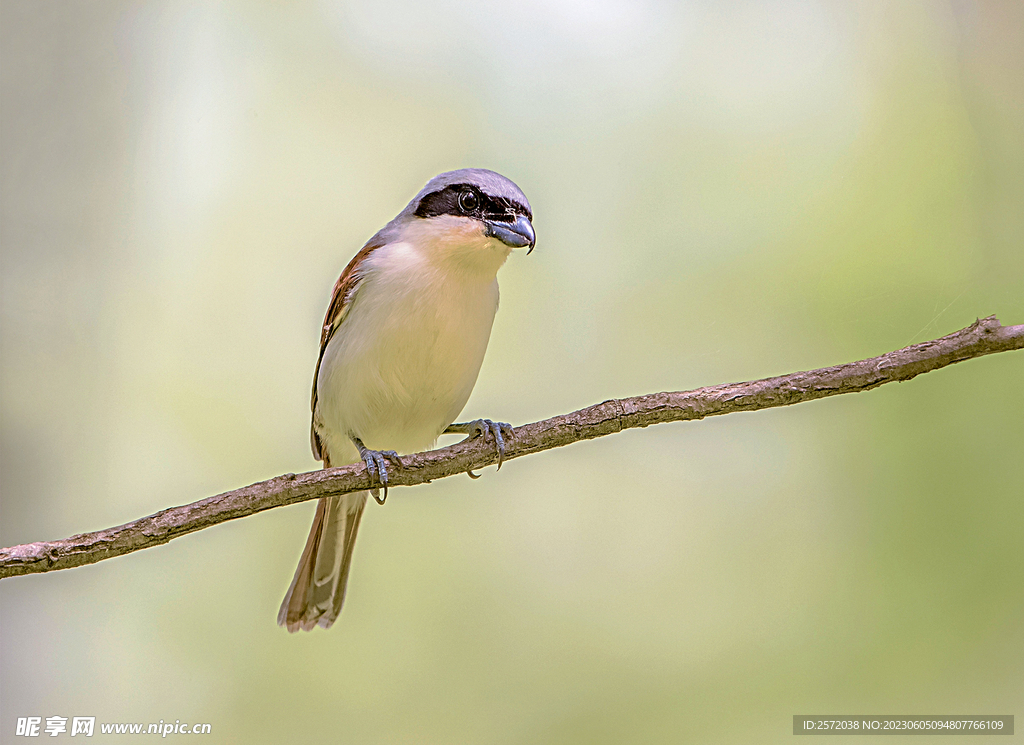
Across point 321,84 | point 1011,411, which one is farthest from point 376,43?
point 1011,411

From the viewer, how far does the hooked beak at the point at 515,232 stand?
5.89 feet

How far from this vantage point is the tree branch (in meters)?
1.61

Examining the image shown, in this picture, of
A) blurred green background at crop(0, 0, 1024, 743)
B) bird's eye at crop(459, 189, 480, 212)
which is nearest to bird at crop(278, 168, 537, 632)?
bird's eye at crop(459, 189, 480, 212)

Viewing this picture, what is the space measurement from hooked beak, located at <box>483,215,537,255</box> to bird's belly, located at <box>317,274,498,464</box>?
0.58ft

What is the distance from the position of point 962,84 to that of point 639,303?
1.09m

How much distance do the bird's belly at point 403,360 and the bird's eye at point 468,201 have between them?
198 millimetres

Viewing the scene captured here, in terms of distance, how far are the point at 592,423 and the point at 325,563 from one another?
0.98m

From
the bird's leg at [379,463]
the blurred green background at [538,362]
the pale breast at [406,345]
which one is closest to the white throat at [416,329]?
the pale breast at [406,345]

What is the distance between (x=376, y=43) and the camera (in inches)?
96.5

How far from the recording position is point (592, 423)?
5.62ft

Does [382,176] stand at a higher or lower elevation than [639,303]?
higher

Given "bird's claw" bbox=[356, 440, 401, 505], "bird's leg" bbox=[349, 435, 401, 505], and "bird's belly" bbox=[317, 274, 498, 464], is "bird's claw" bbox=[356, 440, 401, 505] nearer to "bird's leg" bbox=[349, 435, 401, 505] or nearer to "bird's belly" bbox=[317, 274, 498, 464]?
"bird's leg" bbox=[349, 435, 401, 505]

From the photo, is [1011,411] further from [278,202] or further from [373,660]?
[278,202]

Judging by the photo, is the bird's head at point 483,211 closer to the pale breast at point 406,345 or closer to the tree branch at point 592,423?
the pale breast at point 406,345
